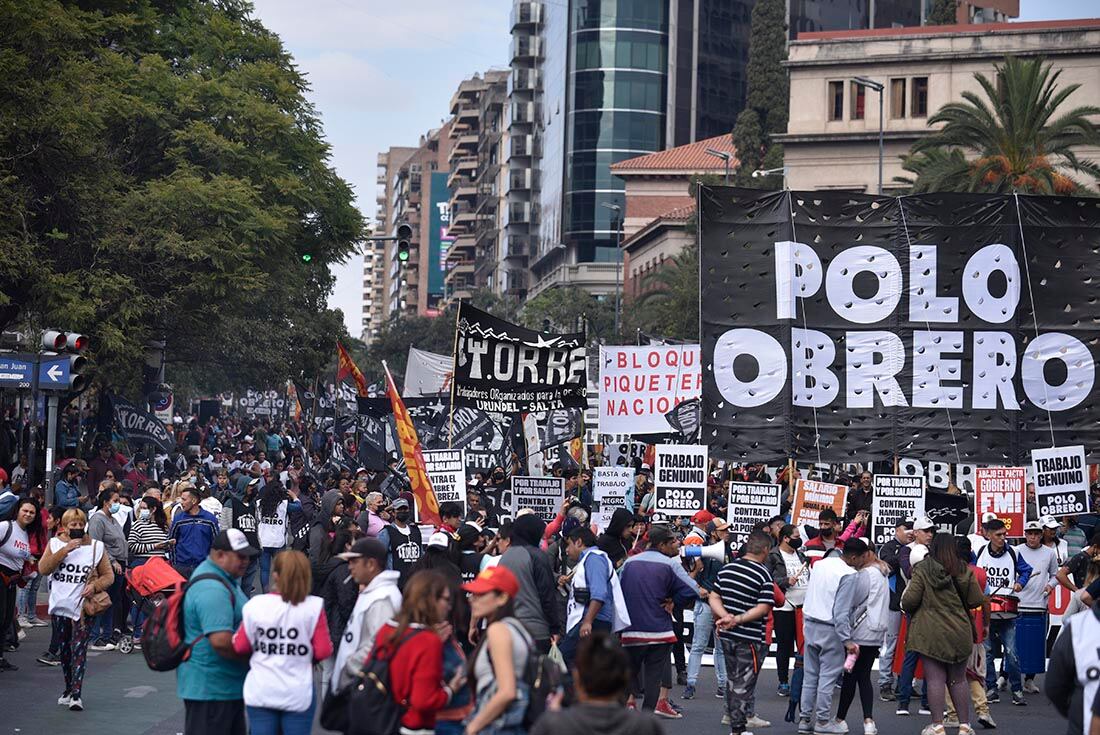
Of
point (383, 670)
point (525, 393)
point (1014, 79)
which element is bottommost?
point (383, 670)

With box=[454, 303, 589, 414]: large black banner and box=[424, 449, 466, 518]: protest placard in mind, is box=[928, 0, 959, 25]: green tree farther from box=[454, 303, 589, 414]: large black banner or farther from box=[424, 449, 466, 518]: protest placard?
box=[424, 449, 466, 518]: protest placard

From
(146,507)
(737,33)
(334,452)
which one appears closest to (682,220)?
(737,33)

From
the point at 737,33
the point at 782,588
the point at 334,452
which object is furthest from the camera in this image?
the point at 737,33

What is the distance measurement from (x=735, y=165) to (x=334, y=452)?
64.3 m

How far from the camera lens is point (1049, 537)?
15273mm

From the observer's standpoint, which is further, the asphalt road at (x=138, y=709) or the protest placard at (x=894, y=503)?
the protest placard at (x=894, y=503)

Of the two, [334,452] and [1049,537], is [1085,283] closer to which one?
[1049,537]

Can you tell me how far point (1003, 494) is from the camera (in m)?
17.4

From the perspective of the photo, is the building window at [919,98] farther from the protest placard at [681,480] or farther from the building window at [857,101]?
the protest placard at [681,480]

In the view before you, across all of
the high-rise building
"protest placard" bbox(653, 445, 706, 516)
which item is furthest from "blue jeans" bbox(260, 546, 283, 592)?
the high-rise building

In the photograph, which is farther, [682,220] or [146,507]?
[682,220]

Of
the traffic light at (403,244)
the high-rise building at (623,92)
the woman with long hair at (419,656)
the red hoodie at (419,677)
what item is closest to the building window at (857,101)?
the high-rise building at (623,92)

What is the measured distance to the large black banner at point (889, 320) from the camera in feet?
59.5

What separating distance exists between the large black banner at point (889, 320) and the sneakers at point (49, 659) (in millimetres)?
7107
